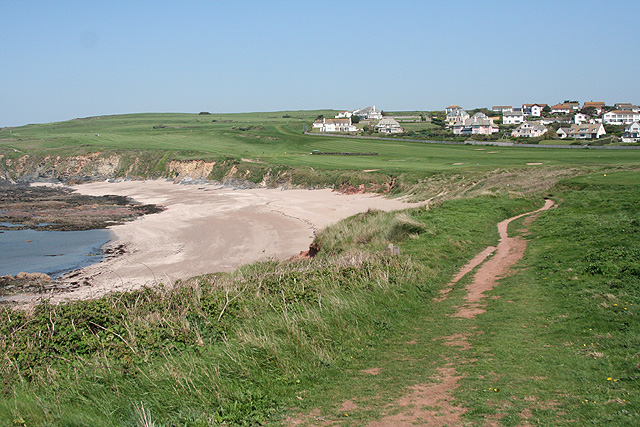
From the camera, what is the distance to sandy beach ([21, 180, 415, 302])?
81.8ft

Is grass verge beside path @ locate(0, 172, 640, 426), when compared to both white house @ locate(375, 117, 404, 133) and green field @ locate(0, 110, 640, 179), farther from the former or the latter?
white house @ locate(375, 117, 404, 133)

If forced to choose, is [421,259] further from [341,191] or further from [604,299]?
[341,191]

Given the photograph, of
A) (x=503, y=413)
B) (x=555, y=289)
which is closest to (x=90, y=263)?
(x=555, y=289)

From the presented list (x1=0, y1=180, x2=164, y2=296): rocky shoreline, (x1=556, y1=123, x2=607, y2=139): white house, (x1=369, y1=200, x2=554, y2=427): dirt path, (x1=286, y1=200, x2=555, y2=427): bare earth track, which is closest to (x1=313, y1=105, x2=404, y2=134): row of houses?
(x1=556, y1=123, x2=607, y2=139): white house

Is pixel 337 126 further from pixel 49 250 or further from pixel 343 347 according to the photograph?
pixel 343 347

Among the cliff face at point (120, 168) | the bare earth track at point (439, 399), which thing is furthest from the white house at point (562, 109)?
the bare earth track at point (439, 399)

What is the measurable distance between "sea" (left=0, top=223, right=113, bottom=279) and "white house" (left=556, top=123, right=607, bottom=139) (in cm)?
10229

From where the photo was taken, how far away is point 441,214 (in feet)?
85.9

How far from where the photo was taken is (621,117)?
14050 centimetres

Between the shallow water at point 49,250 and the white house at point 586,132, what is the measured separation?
10229cm

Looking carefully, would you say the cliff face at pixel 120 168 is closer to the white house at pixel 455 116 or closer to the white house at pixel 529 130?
the white house at pixel 529 130

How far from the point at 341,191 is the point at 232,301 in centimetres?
4239

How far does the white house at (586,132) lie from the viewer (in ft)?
349

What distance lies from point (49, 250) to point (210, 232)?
10.2 m
